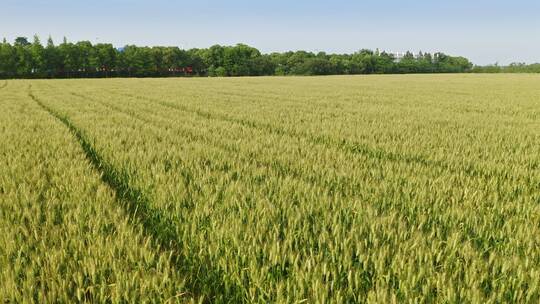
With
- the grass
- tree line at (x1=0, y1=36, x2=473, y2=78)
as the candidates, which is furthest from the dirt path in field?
tree line at (x1=0, y1=36, x2=473, y2=78)

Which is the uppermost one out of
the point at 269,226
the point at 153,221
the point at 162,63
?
the point at 162,63

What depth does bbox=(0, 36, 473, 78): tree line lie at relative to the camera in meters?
91.5

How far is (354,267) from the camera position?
2510 millimetres

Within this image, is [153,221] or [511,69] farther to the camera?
[511,69]

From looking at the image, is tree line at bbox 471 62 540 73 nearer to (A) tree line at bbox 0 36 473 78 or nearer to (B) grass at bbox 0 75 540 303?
(A) tree line at bbox 0 36 473 78

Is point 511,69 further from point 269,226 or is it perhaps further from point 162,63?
point 269,226

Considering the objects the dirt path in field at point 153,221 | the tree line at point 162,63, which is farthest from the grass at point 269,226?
the tree line at point 162,63

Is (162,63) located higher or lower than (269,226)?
higher

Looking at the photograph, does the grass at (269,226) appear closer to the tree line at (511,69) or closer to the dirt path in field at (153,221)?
the dirt path in field at (153,221)

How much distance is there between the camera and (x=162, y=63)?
4407 inches

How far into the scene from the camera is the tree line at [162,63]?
91500mm

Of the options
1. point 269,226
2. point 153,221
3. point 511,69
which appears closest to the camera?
point 269,226

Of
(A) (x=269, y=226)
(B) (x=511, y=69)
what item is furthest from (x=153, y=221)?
(B) (x=511, y=69)

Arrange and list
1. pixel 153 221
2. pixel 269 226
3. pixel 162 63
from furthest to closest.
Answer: pixel 162 63 → pixel 153 221 → pixel 269 226
